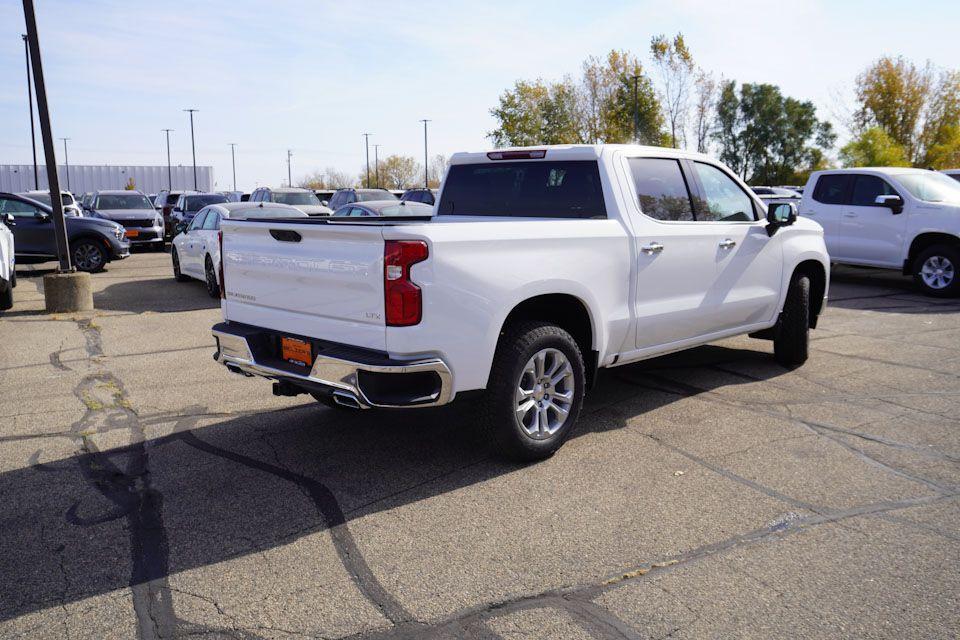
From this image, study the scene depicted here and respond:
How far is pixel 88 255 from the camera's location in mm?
16609

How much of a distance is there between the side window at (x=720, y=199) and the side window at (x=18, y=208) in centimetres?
1430

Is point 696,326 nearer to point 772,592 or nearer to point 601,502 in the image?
point 601,502

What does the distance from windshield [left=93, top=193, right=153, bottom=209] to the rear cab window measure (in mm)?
19951

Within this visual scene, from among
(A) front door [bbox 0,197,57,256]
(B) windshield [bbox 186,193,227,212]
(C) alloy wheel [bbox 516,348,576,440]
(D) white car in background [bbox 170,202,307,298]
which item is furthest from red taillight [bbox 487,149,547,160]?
(B) windshield [bbox 186,193,227,212]

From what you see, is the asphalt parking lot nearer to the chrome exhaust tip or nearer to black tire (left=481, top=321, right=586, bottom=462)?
black tire (left=481, top=321, right=586, bottom=462)

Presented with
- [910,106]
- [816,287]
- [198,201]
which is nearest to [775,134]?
[910,106]

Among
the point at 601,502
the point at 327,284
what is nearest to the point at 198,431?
the point at 327,284

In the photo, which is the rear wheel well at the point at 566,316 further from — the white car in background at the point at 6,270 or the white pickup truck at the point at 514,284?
the white car in background at the point at 6,270

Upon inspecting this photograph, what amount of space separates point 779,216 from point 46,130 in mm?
9750

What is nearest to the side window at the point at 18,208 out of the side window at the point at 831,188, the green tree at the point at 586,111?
the side window at the point at 831,188

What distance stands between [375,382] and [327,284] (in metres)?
0.70

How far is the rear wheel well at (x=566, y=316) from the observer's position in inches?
193

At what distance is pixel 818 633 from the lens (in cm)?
304

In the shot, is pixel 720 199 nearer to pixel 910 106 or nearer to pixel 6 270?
pixel 6 270
